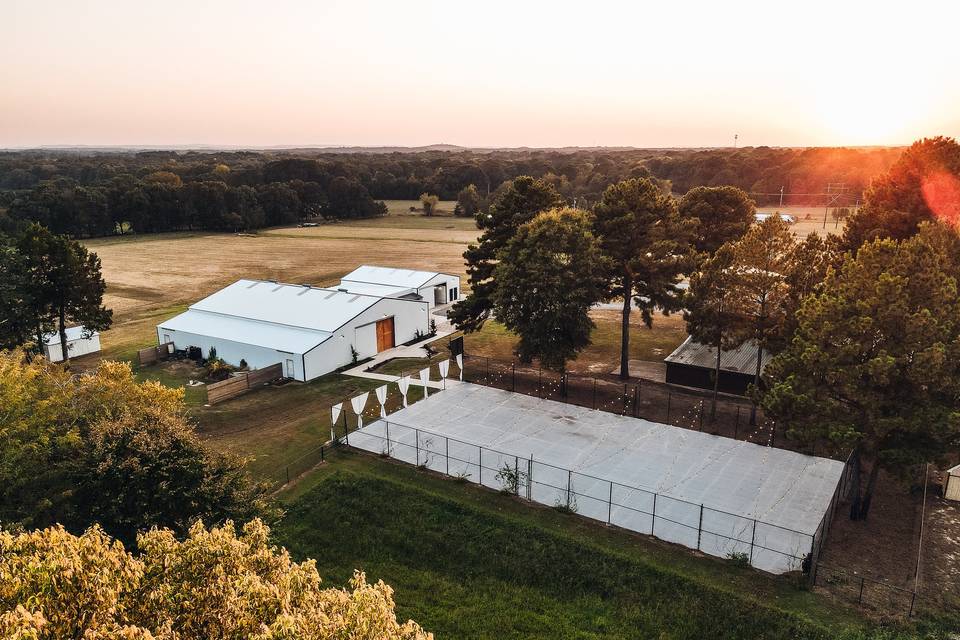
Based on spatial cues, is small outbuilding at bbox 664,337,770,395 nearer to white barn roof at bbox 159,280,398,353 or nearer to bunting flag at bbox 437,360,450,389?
bunting flag at bbox 437,360,450,389

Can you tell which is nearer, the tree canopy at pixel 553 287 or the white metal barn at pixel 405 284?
the tree canopy at pixel 553 287

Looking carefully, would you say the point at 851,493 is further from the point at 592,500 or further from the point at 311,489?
the point at 311,489

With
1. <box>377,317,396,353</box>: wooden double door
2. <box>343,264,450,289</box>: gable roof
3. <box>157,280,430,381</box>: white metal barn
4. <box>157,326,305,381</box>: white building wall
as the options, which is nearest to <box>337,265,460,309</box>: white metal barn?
<box>343,264,450,289</box>: gable roof

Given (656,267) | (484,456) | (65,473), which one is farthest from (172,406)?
(656,267)

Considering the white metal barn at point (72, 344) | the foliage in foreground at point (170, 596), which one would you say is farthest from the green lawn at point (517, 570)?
the white metal barn at point (72, 344)

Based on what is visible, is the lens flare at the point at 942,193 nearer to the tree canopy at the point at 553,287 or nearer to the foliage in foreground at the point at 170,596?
the tree canopy at the point at 553,287
